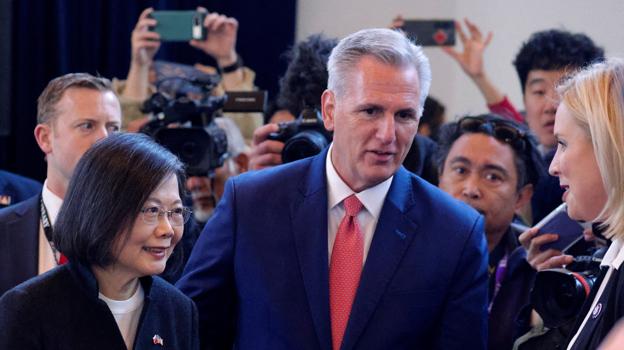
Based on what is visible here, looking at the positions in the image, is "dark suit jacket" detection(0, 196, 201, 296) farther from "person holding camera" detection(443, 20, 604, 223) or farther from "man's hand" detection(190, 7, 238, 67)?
"man's hand" detection(190, 7, 238, 67)

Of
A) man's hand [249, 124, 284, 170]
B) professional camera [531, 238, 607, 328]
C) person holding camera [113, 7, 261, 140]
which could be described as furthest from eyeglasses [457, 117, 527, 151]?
person holding camera [113, 7, 261, 140]

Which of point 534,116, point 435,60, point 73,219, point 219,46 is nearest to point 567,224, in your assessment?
point 534,116

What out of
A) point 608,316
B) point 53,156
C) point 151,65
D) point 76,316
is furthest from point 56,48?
point 608,316

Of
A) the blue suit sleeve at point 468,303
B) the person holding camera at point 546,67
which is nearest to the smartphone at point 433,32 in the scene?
the person holding camera at point 546,67

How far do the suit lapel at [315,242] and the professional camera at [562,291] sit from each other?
0.45 meters

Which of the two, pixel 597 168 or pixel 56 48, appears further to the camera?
pixel 56 48

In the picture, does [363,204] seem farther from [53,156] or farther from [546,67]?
[546,67]

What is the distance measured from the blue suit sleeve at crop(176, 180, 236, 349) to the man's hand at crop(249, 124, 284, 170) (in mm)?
472

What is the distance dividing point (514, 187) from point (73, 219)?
4.21 feet

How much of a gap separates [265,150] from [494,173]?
2.04 feet

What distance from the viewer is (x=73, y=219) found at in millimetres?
1889

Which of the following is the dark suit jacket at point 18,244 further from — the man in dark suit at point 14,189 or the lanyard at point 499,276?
the lanyard at point 499,276

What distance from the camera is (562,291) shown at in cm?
203

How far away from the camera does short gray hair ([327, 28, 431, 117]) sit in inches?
80.2
